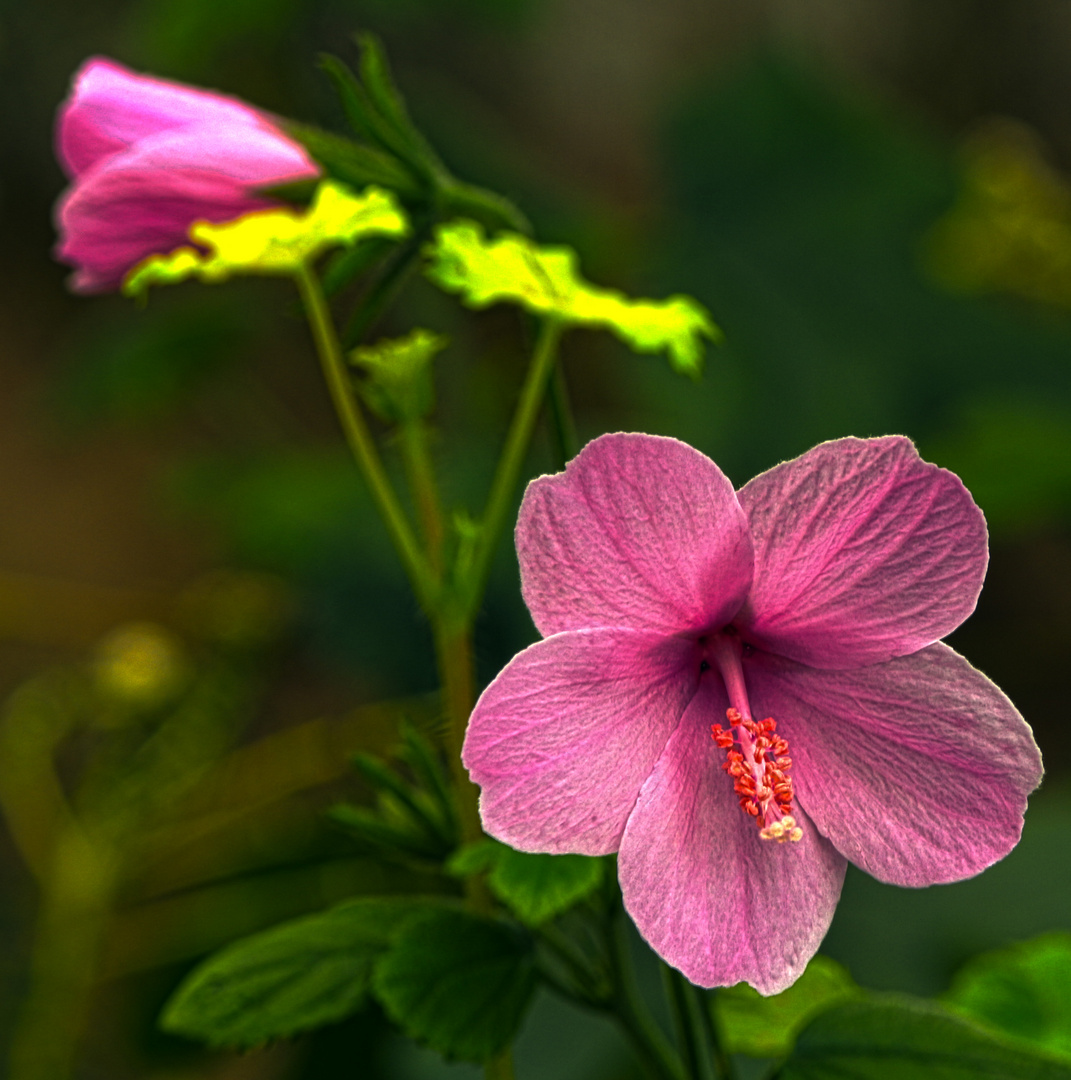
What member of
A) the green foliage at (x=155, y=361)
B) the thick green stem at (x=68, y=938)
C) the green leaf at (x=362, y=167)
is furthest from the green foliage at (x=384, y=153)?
the green foliage at (x=155, y=361)

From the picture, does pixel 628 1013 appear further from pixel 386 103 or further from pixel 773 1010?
pixel 386 103

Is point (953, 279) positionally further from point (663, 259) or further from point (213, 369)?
point (213, 369)

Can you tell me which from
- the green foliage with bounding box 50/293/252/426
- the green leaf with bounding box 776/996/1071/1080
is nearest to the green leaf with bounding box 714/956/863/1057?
the green leaf with bounding box 776/996/1071/1080

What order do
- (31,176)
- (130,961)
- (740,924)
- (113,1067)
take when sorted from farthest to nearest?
(31,176)
(113,1067)
(130,961)
(740,924)

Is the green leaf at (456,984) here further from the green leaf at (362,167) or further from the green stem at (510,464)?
the green leaf at (362,167)

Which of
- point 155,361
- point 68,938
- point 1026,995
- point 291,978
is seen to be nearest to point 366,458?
point 291,978

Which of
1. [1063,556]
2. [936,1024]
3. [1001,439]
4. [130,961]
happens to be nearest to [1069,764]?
[1063,556]
